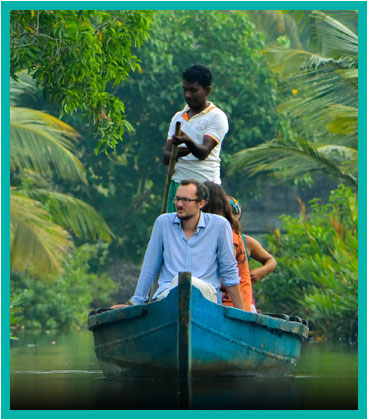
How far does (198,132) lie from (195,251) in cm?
105

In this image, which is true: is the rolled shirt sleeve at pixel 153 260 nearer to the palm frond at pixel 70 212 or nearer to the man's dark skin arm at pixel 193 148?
the man's dark skin arm at pixel 193 148

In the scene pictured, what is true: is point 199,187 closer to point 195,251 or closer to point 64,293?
point 195,251

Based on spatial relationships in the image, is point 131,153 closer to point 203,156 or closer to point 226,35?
point 226,35

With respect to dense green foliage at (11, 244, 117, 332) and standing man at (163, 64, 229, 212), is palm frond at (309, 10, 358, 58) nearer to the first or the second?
dense green foliage at (11, 244, 117, 332)

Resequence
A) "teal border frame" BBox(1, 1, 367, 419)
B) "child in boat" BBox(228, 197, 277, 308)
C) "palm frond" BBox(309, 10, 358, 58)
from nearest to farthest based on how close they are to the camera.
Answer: "teal border frame" BBox(1, 1, 367, 419) < "child in boat" BBox(228, 197, 277, 308) < "palm frond" BBox(309, 10, 358, 58)

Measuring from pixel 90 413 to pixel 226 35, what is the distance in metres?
19.1

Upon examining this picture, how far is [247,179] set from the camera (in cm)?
2612

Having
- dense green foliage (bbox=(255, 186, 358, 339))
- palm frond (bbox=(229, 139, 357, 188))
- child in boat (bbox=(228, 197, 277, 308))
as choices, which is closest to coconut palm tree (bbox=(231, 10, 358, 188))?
palm frond (bbox=(229, 139, 357, 188))

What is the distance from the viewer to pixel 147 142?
24812 millimetres

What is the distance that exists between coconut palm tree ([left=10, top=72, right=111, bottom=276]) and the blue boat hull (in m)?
7.96

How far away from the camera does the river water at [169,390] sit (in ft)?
22.8

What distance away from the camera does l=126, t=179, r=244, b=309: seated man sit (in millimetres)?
8172

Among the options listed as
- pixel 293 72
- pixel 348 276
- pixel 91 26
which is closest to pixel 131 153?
pixel 293 72

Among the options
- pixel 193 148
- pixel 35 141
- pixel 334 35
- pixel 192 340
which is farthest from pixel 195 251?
pixel 35 141
